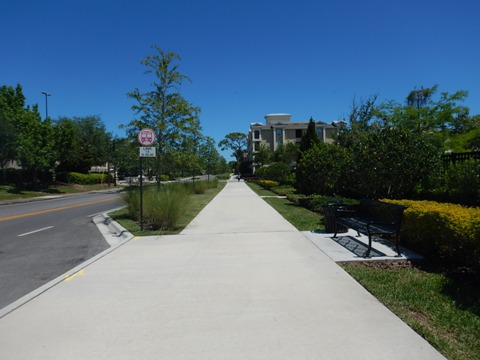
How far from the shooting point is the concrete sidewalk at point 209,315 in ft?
11.4

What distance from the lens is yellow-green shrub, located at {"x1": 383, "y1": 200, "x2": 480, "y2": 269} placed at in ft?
17.5

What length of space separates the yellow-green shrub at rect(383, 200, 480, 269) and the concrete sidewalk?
1733mm

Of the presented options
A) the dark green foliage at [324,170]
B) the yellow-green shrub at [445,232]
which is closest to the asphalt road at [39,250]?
the yellow-green shrub at [445,232]

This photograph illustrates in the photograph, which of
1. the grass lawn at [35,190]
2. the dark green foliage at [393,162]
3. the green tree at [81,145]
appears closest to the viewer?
the dark green foliage at [393,162]

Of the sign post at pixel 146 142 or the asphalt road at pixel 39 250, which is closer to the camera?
the asphalt road at pixel 39 250

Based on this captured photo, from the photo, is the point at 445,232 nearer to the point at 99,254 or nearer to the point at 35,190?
the point at 99,254

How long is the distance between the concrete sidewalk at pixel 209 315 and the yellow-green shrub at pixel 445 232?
1.73m

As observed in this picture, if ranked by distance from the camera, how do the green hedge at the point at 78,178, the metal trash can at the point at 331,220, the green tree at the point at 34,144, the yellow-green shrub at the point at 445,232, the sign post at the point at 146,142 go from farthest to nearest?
the green hedge at the point at 78,178 → the green tree at the point at 34,144 → the sign post at the point at 146,142 → the metal trash can at the point at 331,220 → the yellow-green shrub at the point at 445,232

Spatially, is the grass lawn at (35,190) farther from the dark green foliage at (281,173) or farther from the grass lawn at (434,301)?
the grass lawn at (434,301)

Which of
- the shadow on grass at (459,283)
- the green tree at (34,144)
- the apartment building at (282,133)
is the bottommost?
the shadow on grass at (459,283)

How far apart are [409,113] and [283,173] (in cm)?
1443

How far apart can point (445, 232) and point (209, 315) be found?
13.1 feet

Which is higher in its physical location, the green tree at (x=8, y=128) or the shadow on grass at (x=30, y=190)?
the green tree at (x=8, y=128)

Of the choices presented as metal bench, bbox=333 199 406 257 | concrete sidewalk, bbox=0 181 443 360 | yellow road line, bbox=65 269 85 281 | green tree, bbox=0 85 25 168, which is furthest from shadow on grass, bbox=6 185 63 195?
metal bench, bbox=333 199 406 257
